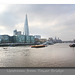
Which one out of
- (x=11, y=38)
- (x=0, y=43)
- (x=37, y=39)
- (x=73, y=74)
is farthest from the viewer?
(x=37, y=39)

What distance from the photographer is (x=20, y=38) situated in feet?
112

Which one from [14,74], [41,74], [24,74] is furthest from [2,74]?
[41,74]

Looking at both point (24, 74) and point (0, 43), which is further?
point (0, 43)

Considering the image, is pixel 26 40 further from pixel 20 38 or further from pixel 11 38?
pixel 11 38

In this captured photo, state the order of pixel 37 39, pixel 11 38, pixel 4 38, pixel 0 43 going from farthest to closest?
1. pixel 37 39
2. pixel 11 38
3. pixel 4 38
4. pixel 0 43

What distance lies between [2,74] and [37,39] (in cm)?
3661

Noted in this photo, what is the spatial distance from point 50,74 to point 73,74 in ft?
1.91
